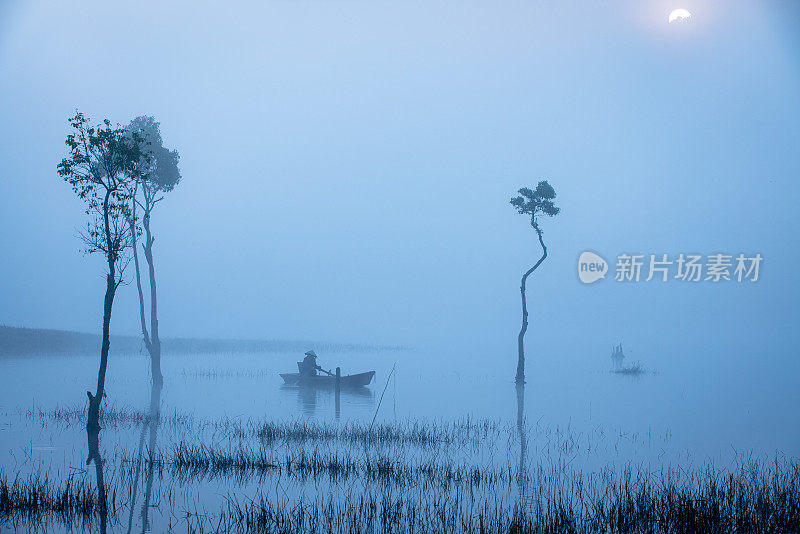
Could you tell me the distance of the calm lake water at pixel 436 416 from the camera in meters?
14.7

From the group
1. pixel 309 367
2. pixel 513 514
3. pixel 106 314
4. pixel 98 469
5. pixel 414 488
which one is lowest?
pixel 98 469

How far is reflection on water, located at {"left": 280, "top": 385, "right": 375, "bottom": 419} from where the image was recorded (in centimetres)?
2789

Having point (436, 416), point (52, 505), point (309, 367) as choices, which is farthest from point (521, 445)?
point (309, 367)

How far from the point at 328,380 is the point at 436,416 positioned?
13038 mm

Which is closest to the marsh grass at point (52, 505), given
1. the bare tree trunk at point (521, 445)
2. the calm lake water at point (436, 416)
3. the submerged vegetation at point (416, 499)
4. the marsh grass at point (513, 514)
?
the submerged vegetation at point (416, 499)

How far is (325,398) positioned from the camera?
33.4 metres

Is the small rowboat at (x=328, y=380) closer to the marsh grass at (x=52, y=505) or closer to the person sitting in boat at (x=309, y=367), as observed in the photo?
the person sitting in boat at (x=309, y=367)

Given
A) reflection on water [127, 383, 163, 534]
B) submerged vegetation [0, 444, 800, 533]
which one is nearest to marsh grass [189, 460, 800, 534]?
submerged vegetation [0, 444, 800, 533]

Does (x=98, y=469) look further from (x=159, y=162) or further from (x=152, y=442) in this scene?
(x=159, y=162)

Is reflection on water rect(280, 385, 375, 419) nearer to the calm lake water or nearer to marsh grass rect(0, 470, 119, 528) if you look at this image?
the calm lake water

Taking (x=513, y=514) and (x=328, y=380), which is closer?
(x=513, y=514)

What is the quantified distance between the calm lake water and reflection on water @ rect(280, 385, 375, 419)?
0.31 feet

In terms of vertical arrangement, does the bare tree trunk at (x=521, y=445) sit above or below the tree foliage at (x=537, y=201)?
below

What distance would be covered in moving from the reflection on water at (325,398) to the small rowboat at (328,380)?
9.8 inches
